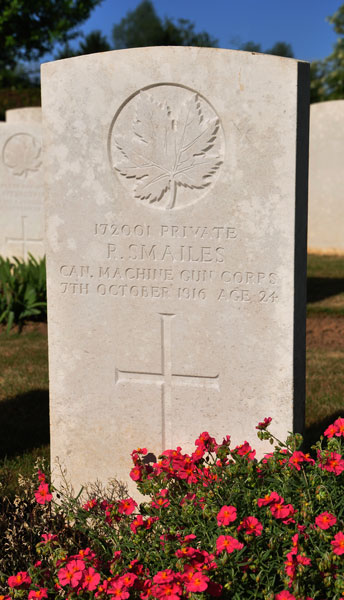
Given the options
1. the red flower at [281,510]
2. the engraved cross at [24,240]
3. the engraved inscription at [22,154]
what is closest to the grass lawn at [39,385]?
the red flower at [281,510]

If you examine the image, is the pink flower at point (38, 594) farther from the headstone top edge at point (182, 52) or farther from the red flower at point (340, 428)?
the headstone top edge at point (182, 52)

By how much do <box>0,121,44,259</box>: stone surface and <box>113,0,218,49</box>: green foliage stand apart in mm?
36741

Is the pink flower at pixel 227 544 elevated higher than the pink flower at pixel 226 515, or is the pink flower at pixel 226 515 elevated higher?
the pink flower at pixel 226 515

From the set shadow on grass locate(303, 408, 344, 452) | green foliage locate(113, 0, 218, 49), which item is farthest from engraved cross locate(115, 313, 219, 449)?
green foliage locate(113, 0, 218, 49)

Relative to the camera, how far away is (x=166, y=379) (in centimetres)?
351

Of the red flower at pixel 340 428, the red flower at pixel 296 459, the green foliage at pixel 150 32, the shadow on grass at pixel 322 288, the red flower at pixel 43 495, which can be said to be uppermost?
the green foliage at pixel 150 32

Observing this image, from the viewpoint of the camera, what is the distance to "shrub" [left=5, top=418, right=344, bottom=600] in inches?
91.1

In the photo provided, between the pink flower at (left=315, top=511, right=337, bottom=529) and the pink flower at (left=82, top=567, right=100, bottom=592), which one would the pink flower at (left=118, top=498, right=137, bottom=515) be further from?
the pink flower at (left=315, top=511, right=337, bottom=529)

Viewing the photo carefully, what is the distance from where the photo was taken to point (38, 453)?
169 inches

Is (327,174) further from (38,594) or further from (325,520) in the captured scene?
(38,594)

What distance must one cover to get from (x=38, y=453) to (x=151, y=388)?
1.10m

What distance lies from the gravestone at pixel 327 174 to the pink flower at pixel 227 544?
425 inches

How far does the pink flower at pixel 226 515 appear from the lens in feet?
7.93

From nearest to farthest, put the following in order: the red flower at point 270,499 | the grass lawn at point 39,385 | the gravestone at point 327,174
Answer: the red flower at point 270,499, the grass lawn at point 39,385, the gravestone at point 327,174
